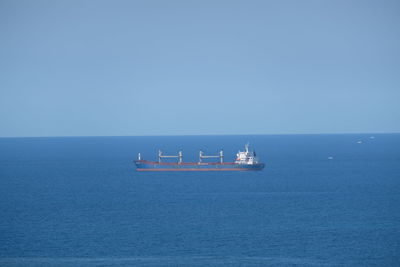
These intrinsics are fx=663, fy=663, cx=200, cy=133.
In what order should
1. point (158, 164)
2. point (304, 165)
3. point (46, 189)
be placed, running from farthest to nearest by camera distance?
point (304, 165), point (158, 164), point (46, 189)

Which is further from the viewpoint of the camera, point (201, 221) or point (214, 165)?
→ point (214, 165)

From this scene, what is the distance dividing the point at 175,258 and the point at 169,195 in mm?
50043

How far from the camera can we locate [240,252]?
220ft

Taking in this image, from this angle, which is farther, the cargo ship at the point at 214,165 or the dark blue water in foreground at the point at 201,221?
the cargo ship at the point at 214,165

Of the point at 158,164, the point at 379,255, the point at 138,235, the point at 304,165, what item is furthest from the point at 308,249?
the point at 304,165

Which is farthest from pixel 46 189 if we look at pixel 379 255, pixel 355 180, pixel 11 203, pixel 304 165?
pixel 304 165

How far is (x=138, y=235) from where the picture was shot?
75688 millimetres

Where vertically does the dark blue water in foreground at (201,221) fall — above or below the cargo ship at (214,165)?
below

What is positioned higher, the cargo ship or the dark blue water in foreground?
the cargo ship

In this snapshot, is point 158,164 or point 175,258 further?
point 158,164

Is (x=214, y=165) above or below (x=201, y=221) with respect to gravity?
above

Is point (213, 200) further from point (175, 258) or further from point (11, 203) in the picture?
point (175, 258)

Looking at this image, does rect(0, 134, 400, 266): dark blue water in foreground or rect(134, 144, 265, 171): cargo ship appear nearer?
rect(0, 134, 400, 266): dark blue water in foreground

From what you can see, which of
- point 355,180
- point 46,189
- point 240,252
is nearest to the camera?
point 240,252
